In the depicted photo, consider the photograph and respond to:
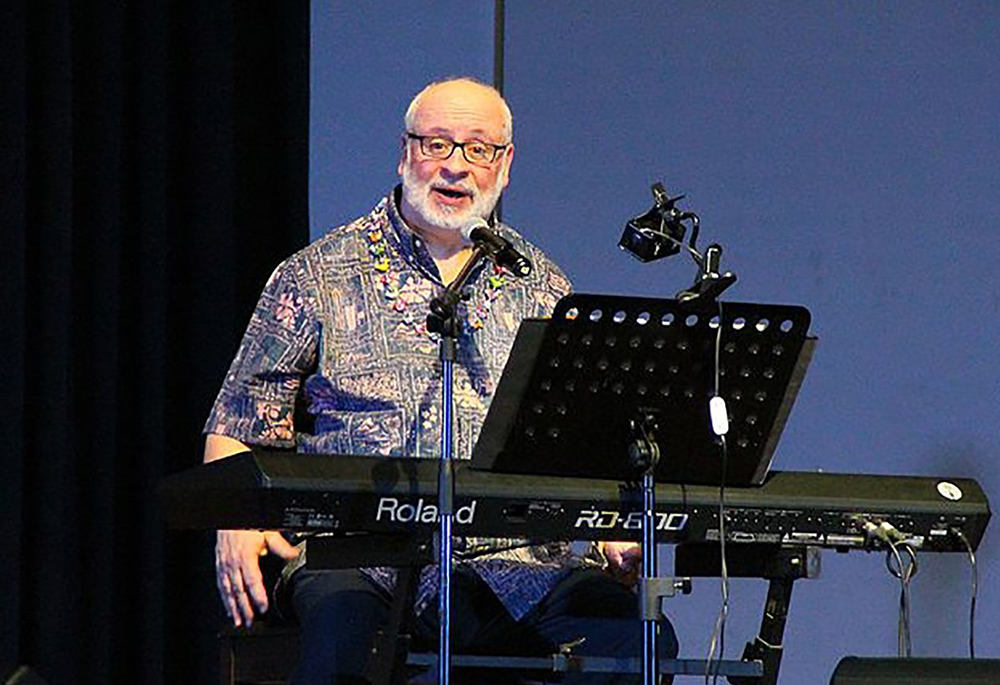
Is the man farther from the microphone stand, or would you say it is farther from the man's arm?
the microphone stand

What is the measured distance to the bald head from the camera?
346cm

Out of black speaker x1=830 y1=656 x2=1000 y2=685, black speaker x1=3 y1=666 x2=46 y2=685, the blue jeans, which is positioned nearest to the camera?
black speaker x1=3 y1=666 x2=46 y2=685

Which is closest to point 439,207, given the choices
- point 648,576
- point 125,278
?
point 648,576

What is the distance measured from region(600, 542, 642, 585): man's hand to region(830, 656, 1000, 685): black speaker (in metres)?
0.99

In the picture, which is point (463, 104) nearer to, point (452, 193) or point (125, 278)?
point (452, 193)

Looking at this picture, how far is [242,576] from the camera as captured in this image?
3.20m

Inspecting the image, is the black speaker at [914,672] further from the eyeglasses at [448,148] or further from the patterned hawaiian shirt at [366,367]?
the eyeglasses at [448,148]

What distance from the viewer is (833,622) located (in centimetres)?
438

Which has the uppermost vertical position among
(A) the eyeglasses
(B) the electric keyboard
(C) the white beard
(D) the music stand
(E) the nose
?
(A) the eyeglasses

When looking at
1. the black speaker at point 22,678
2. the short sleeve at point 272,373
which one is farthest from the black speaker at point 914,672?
the short sleeve at point 272,373

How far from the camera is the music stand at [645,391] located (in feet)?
8.99

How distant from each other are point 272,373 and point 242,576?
0.36 metres

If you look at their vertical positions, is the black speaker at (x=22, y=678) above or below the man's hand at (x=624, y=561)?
below

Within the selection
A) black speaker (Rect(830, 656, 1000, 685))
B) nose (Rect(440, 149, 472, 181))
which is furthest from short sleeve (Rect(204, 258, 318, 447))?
black speaker (Rect(830, 656, 1000, 685))
